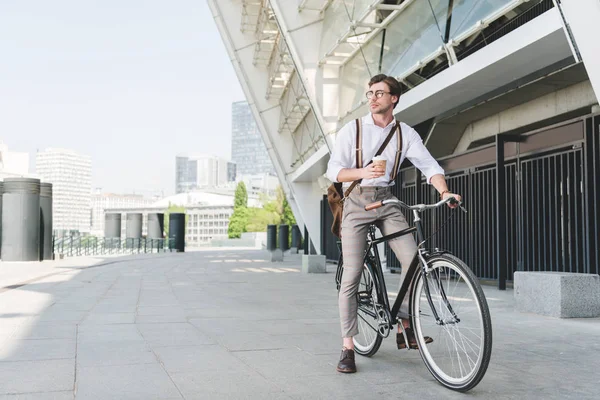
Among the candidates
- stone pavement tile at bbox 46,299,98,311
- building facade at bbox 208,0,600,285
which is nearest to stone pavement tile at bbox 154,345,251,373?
stone pavement tile at bbox 46,299,98,311

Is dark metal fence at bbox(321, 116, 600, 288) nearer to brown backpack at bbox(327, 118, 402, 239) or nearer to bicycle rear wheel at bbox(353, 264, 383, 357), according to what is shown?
bicycle rear wheel at bbox(353, 264, 383, 357)

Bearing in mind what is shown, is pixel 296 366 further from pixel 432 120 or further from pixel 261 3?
pixel 261 3

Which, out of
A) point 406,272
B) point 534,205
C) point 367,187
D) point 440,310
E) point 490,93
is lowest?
point 440,310

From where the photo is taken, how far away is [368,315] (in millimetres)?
4672

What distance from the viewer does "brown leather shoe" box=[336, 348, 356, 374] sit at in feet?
14.0

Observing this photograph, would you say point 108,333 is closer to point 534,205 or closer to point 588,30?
point 588,30

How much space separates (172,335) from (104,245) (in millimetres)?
34342

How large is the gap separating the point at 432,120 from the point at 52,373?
42.4ft

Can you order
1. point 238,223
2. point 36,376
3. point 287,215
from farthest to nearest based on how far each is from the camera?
point 238,223 < point 287,215 < point 36,376

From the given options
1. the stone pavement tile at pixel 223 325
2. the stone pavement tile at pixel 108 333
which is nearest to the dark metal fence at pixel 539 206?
the stone pavement tile at pixel 223 325

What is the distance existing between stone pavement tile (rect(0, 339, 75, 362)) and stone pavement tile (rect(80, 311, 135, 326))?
3.93ft

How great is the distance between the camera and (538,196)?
10.9m

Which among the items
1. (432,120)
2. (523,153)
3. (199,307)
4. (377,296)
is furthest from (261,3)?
(377,296)

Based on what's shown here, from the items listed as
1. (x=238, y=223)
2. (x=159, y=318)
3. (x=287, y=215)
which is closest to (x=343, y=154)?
(x=159, y=318)
